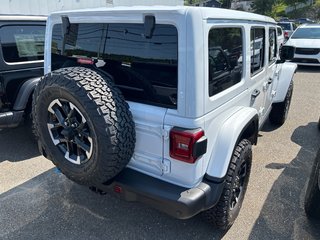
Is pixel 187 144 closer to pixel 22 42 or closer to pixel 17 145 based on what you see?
pixel 17 145

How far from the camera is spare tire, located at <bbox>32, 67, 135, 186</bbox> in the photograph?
6.26 ft

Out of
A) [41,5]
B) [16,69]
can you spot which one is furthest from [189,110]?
[41,5]

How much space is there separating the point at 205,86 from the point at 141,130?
21.7 inches

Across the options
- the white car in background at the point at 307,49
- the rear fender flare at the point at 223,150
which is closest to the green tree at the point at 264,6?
the white car in background at the point at 307,49

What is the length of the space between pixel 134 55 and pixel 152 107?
0.42m

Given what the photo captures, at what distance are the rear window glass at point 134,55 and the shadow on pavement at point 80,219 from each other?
3.54 feet

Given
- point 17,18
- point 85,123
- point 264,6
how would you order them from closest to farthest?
point 85,123
point 17,18
point 264,6

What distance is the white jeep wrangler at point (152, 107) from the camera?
1.90 meters

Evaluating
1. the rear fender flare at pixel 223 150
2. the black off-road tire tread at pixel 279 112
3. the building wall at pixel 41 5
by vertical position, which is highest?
the building wall at pixel 41 5

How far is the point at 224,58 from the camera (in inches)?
89.3

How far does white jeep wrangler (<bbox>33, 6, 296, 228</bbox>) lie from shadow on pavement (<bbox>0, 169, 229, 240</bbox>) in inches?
15.9

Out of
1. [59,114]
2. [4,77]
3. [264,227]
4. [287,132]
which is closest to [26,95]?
[4,77]

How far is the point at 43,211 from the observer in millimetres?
2852

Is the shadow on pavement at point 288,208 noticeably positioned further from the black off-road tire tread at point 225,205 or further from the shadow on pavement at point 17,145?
the shadow on pavement at point 17,145
